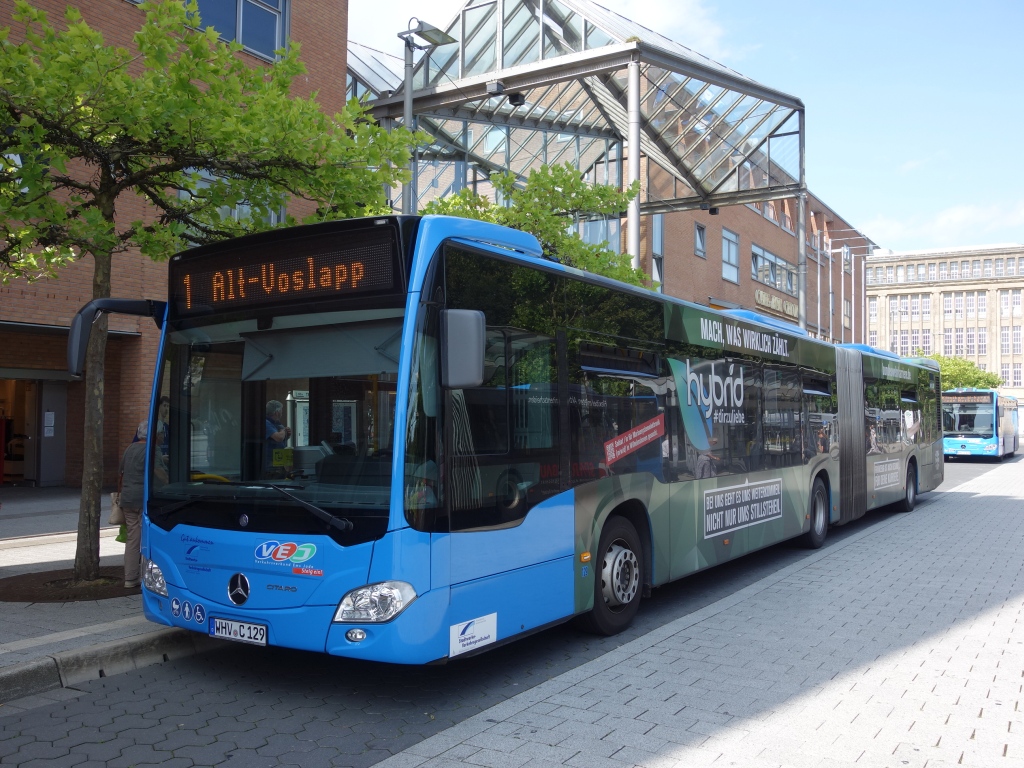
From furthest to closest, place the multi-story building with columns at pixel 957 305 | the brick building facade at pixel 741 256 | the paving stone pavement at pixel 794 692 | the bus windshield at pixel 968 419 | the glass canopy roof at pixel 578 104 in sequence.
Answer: the multi-story building with columns at pixel 957 305 → the bus windshield at pixel 968 419 → the brick building facade at pixel 741 256 → the glass canopy roof at pixel 578 104 → the paving stone pavement at pixel 794 692

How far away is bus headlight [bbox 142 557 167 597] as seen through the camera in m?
5.77

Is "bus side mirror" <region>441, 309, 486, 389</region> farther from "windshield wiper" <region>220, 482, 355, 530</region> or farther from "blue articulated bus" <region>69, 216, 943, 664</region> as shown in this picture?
"windshield wiper" <region>220, 482, 355, 530</region>

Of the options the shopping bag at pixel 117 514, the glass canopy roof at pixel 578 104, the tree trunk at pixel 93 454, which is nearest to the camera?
the tree trunk at pixel 93 454

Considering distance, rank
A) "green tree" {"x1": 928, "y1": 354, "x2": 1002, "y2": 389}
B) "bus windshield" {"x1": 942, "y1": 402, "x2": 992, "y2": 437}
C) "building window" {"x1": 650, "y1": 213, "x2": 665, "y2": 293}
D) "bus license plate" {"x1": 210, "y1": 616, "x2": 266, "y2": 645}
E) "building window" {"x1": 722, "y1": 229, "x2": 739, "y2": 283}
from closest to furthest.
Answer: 1. "bus license plate" {"x1": 210, "y1": 616, "x2": 266, "y2": 645}
2. "building window" {"x1": 650, "y1": 213, "x2": 665, "y2": 293}
3. "bus windshield" {"x1": 942, "y1": 402, "x2": 992, "y2": 437}
4. "building window" {"x1": 722, "y1": 229, "x2": 739, "y2": 283}
5. "green tree" {"x1": 928, "y1": 354, "x2": 1002, "y2": 389}

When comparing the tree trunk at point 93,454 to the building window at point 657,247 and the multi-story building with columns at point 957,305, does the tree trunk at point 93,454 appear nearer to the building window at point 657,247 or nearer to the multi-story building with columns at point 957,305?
the building window at point 657,247

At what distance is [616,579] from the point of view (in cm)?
693

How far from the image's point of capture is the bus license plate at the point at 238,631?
5176mm

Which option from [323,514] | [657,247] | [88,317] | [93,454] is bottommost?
[323,514]

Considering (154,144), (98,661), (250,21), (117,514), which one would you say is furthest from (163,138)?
(250,21)

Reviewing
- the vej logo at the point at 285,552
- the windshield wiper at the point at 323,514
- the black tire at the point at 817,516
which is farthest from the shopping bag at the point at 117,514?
the black tire at the point at 817,516

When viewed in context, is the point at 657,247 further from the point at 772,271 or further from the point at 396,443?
the point at 396,443

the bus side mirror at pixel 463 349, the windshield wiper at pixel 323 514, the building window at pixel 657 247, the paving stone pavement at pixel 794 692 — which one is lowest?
the paving stone pavement at pixel 794 692

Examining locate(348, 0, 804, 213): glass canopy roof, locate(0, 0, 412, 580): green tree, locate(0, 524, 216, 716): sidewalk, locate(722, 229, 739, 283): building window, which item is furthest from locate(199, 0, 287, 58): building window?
locate(722, 229, 739, 283): building window

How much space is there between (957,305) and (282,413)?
425ft
